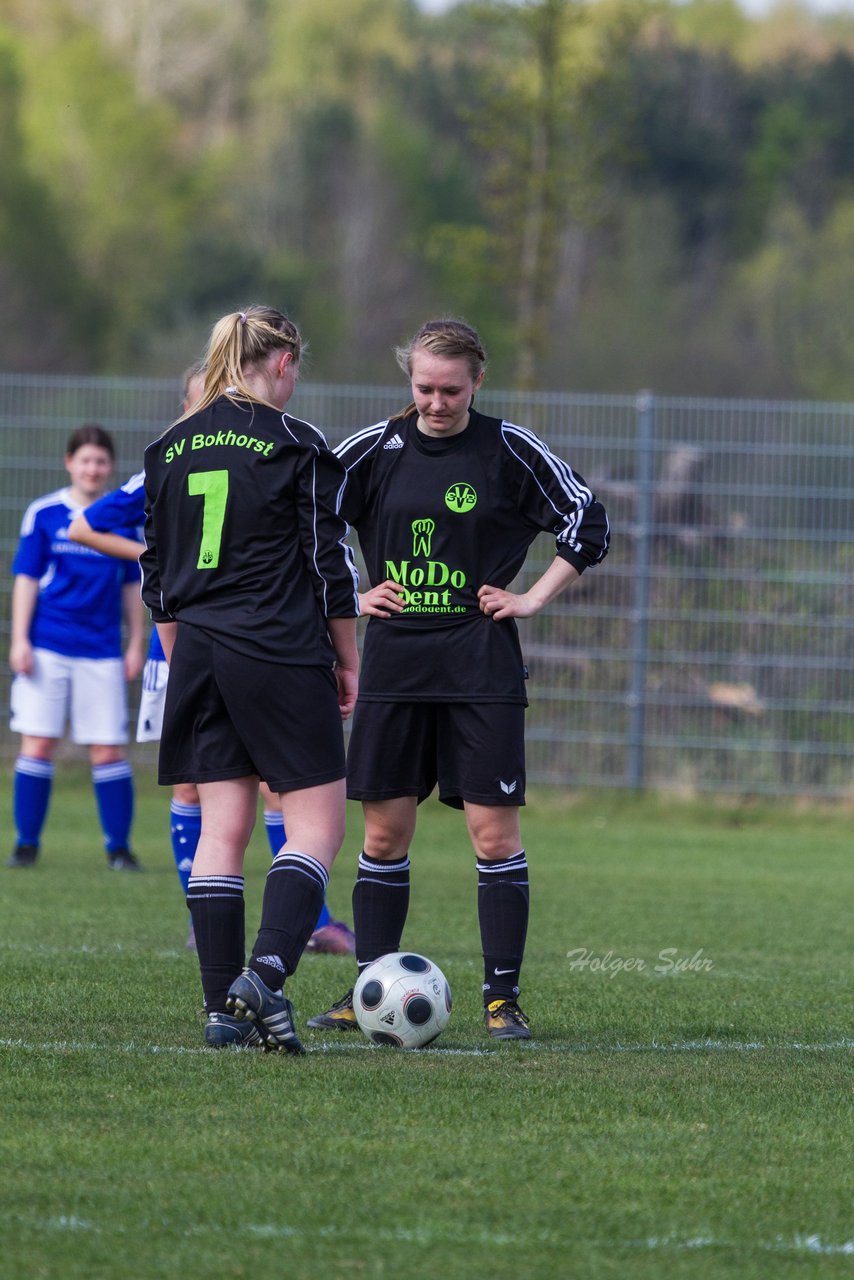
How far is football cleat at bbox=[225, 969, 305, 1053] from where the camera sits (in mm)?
4527

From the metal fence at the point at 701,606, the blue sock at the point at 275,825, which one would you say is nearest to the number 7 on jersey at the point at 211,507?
the blue sock at the point at 275,825

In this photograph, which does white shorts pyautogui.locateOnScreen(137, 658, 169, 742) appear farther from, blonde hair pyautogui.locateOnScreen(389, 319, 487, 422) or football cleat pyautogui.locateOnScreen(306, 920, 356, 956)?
blonde hair pyautogui.locateOnScreen(389, 319, 487, 422)

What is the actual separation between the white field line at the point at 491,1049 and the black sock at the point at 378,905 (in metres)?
0.35

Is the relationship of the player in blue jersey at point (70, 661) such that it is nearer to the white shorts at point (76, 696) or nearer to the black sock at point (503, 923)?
the white shorts at point (76, 696)

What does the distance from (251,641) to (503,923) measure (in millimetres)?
1167

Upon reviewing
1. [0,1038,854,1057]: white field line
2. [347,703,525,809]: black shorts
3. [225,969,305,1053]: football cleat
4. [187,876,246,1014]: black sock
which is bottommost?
[0,1038,854,1057]: white field line

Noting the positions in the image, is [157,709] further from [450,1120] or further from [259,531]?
[450,1120]

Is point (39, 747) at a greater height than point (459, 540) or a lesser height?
lesser

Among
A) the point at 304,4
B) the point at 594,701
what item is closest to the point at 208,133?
the point at 304,4

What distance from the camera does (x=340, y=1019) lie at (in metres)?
5.24

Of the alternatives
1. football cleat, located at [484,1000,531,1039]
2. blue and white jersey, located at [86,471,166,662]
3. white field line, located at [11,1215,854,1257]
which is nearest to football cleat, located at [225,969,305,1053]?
football cleat, located at [484,1000,531,1039]

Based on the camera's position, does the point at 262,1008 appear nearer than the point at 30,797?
Yes

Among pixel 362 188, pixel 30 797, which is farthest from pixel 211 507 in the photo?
pixel 362 188

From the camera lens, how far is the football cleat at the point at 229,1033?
4.72 m
